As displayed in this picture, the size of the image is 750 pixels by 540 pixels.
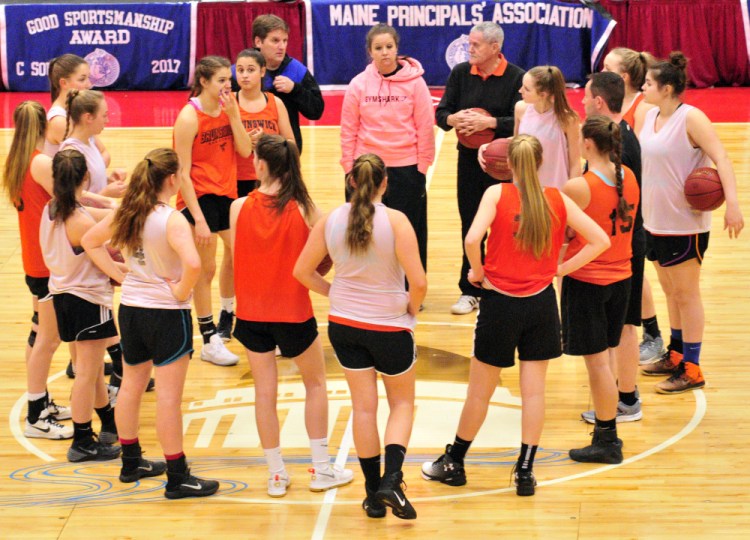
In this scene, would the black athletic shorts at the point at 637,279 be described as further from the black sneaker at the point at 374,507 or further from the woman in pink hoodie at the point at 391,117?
the woman in pink hoodie at the point at 391,117

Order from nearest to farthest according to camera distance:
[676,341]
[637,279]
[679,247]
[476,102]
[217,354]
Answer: [637,279], [679,247], [676,341], [217,354], [476,102]

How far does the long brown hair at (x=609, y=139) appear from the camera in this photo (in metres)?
4.89

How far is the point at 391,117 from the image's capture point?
6.98 m

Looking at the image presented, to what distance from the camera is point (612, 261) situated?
5035 mm

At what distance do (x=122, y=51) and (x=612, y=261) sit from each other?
1079 centimetres

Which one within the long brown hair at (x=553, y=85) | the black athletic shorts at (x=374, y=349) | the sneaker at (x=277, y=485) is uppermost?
the long brown hair at (x=553, y=85)

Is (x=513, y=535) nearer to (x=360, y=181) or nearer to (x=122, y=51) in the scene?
(x=360, y=181)

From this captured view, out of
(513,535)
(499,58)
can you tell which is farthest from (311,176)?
(513,535)

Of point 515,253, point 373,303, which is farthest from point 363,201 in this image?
point 515,253

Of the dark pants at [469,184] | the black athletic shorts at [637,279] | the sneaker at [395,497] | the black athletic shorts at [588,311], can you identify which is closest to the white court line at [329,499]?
the sneaker at [395,497]

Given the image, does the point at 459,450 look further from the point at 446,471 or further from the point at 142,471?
the point at 142,471

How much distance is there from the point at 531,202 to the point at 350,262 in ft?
2.65

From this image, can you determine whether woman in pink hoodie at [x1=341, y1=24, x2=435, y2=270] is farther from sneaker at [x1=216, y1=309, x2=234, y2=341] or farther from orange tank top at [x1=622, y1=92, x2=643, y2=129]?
orange tank top at [x1=622, y1=92, x2=643, y2=129]

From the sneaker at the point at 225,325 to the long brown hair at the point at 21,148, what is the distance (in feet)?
5.94
